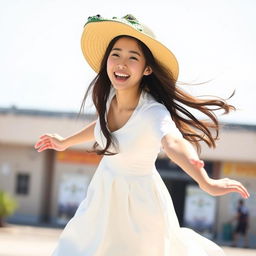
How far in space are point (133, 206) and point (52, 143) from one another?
1135mm

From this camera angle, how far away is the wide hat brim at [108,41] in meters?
4.07

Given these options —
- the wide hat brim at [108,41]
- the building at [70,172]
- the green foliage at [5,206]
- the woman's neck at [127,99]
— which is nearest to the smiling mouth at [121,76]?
the woman's neck at [127,99]

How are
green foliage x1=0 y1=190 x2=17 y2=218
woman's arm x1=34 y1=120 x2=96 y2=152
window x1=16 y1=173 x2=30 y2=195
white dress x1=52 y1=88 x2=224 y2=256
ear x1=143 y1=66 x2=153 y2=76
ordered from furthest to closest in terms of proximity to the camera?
window x1=16 y1=173 x2=30 y2=195 < green foliage x1=0 y1=190 x2=17 y2=218 < woman's arm x1=34 y1=120 x2=96 y2=152 < ear x1=143 y1=66 x2=153 y2=76 < white dress x1=52 y1=88 x2=224 y2=256

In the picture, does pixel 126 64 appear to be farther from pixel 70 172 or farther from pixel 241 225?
pixel 70 172

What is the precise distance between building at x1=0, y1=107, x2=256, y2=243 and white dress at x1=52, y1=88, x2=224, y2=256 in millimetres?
20165

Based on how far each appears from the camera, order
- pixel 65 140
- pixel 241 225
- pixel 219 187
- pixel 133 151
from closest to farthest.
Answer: pixel 219 187 < pixel 133 151 < pixel 65 140 < pixel 241 225

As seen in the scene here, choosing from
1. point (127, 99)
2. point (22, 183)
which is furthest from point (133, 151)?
point (22, 183)

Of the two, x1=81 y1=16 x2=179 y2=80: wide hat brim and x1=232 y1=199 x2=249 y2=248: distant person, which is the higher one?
x1=81 y1=16 x2=179 y2=80: wide hat brim

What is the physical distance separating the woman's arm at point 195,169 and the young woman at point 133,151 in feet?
0.53

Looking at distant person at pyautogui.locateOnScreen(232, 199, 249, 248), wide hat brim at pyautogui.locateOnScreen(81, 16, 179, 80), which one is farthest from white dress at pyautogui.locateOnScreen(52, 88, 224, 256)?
distant person at pyautogui.locateOnScreen(232, 199, 249, 248)

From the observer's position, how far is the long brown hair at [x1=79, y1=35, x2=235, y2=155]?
4239 mm

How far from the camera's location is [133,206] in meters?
4.01

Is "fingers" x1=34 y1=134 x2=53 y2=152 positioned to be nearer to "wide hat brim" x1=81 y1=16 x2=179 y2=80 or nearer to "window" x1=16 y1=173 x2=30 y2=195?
"wide hat brim" x1=81 y1=16 x2=179 y2=80

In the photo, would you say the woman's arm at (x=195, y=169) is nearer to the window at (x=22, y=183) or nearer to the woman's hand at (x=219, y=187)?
the woman's hand at (x=219, y=187)
